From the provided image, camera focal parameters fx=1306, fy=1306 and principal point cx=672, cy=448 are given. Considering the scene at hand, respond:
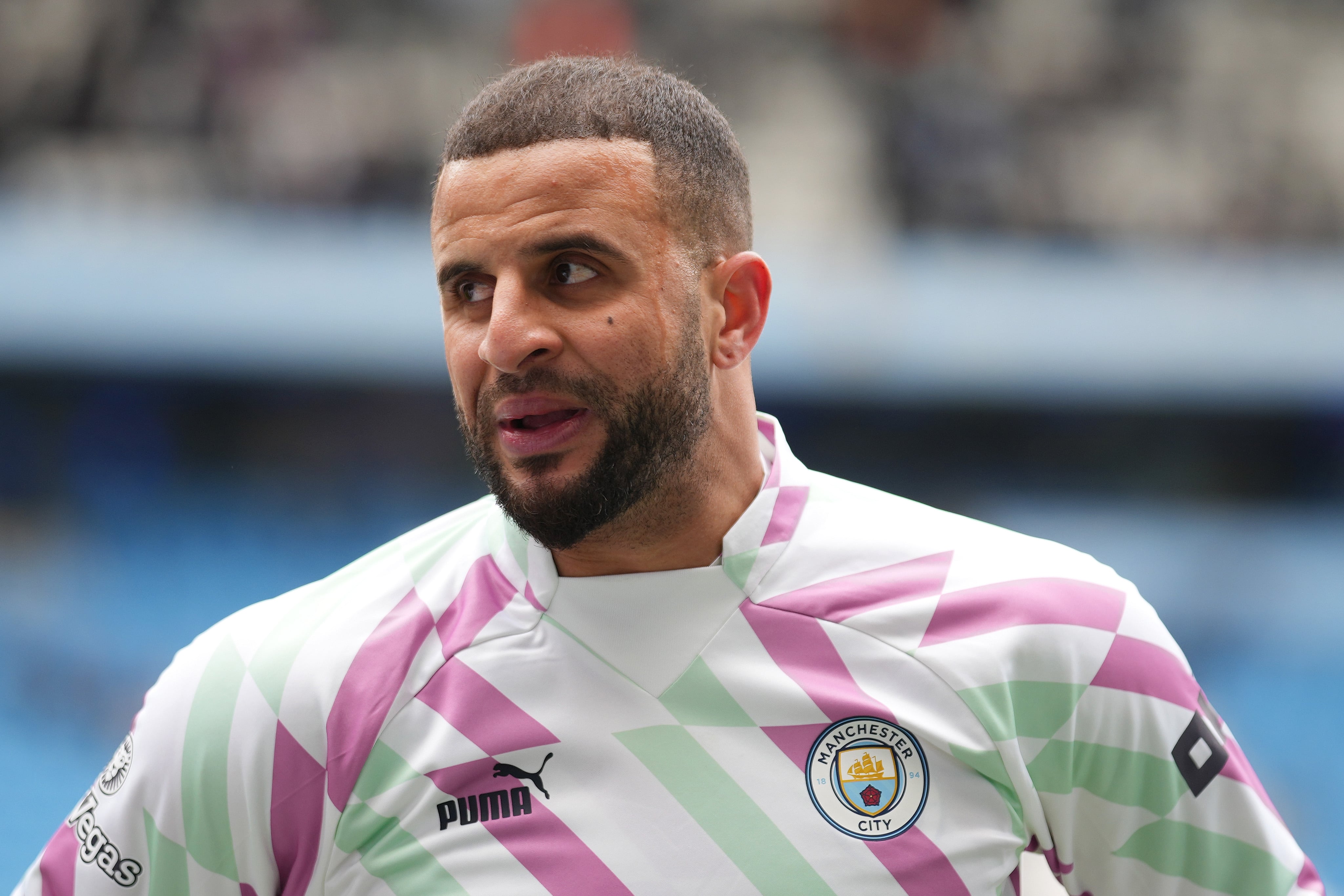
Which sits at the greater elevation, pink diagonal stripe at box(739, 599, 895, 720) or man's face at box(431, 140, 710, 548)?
man's face at box(431, 140, 710, 548)

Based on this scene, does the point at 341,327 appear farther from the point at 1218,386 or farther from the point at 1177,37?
the point at 1177,37

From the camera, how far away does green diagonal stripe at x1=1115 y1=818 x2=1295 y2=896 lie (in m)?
1.65

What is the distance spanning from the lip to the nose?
4 centimetres

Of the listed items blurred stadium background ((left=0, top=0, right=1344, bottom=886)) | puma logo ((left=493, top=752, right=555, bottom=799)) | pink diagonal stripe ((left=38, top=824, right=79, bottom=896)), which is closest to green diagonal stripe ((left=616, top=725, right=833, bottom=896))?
puma logo ((left=493, top=752, right=555, bottom=799))

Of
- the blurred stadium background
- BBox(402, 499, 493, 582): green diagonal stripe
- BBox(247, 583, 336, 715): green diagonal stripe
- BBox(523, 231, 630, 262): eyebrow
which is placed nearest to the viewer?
BBox(523, 231, 630, 262): eyebrow

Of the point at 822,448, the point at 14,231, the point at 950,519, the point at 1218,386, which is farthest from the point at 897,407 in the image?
the point at 950,519

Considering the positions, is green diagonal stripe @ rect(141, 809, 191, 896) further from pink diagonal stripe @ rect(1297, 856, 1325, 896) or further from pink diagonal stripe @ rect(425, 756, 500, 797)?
pink diagonal stripe @ rect(1297, 856, 1325, 896)

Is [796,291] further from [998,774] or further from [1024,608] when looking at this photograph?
[998,774]

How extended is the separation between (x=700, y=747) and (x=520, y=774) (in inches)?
8.8

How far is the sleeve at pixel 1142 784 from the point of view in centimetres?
162

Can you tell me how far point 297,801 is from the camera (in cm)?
160

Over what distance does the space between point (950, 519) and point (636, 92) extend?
0.72m

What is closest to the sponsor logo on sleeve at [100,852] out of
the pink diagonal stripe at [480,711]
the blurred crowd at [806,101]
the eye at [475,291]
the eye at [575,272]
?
the pink diagonal stripe at [480,711]

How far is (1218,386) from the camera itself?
7512 millimetres
